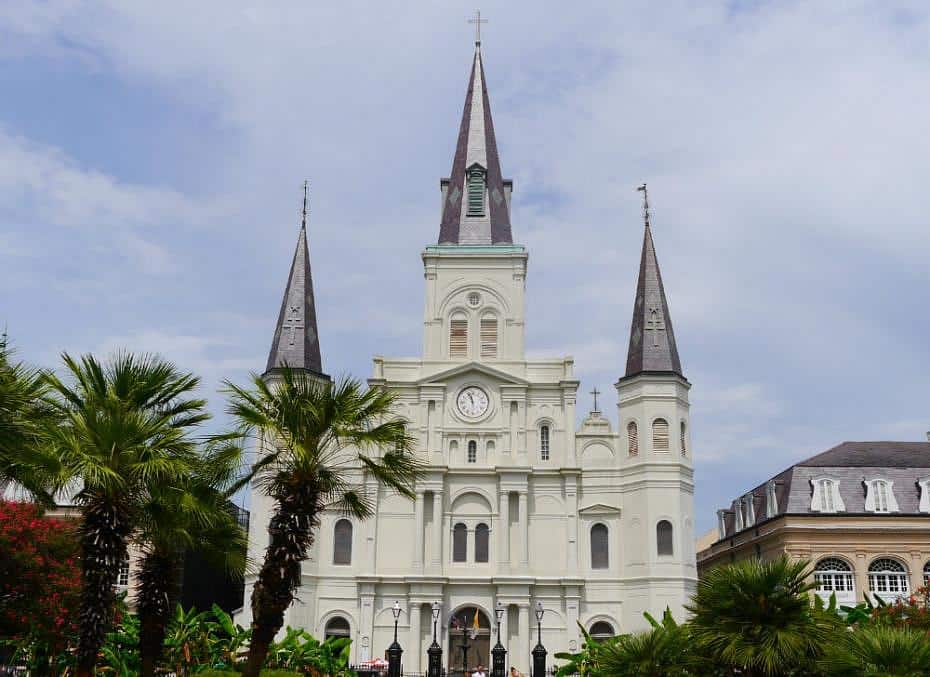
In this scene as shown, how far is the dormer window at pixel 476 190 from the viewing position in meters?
55.4

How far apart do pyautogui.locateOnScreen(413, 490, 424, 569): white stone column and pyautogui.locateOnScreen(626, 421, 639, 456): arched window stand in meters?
9.97

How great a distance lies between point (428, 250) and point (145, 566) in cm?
3373

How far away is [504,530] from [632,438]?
7.32 m

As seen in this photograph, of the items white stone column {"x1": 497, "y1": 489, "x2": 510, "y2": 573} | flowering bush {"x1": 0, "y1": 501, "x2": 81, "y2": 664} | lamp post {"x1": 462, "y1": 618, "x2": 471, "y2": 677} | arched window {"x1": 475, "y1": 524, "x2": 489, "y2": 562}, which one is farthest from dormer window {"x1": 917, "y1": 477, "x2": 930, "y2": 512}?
flowering bush {"x1": 0, "y1": 501, "x2": 81, "y2": 664}

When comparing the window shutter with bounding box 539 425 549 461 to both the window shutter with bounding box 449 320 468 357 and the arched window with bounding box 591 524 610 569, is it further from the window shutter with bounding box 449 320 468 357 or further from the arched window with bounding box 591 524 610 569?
the window shutter with bounding box 449 320 468 357

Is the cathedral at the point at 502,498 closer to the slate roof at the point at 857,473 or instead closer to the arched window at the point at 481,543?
the arched window at the point at 481,543

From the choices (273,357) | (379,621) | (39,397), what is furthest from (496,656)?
(39,397)

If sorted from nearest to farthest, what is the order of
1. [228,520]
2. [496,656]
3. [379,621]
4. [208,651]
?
[228,520] < [208,651] < [496,656] < [379,621]

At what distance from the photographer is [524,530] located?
159 feet

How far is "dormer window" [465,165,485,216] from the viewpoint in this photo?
55438 mm

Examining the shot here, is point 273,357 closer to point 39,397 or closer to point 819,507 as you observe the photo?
point 819,507

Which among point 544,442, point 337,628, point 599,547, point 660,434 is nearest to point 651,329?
point 660,434

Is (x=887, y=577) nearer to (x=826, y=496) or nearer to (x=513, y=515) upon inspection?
(x=826, y=496)

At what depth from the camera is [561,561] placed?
48625mm
